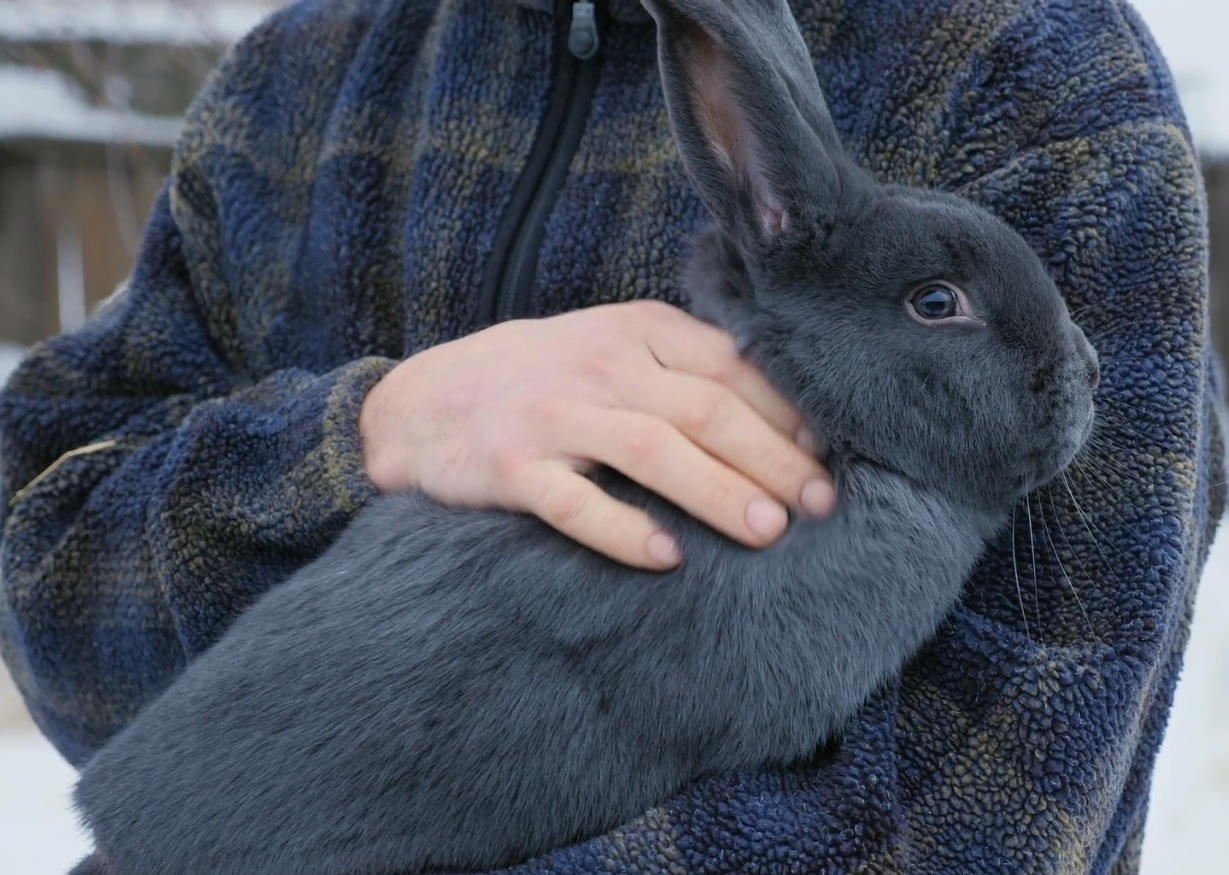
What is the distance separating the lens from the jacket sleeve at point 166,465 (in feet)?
4.44

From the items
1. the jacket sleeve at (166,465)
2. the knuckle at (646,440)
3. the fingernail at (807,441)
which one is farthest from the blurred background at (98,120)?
the knuckle at (646,440)

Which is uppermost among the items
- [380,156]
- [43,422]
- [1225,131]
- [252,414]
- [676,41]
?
[676,41]

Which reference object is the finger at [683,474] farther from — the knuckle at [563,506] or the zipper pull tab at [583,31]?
the zipper pull tab at [583,31]

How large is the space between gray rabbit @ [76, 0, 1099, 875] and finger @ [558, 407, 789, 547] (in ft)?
0.08

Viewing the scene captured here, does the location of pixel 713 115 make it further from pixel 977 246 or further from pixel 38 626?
pixel 38 626

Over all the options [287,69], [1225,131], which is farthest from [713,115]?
[1225,131]

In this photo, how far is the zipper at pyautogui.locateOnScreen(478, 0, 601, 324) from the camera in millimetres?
1444

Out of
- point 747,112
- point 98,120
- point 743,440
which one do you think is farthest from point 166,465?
point 98,120

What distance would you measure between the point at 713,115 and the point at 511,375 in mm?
365

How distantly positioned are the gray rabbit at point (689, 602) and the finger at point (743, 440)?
0.11 ft

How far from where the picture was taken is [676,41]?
3.43ft

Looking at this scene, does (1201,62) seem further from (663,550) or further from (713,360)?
(663,550)

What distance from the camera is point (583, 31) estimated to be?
1.41 m

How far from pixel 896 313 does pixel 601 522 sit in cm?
38
